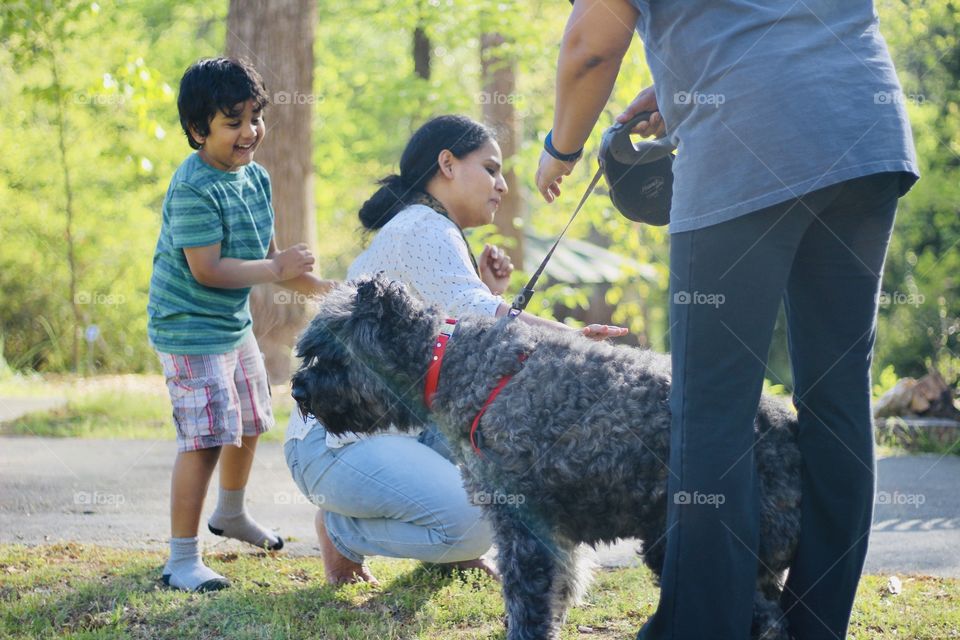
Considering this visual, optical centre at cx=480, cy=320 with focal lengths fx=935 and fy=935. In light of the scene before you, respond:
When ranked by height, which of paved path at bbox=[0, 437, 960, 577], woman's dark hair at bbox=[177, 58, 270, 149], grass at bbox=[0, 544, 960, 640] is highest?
woman's dark hair at bbox=[177, 58, 270, 149]

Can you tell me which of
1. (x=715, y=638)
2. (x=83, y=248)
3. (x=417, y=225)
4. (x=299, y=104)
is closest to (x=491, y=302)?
(x=417, y=225)

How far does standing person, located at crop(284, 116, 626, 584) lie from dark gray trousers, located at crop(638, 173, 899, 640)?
104 cm

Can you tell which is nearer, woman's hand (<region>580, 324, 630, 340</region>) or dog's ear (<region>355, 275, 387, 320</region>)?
dog's ear (<region>355, 275, 387, 320</region>)

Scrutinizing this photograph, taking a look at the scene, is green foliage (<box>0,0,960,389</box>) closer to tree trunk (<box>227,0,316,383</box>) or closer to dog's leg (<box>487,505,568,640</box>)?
tree trunk (<box>227,0,316,383</box>)

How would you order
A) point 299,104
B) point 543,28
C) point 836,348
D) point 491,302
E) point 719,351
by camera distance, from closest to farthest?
point 719,351 → point 836,348 → point 491,302 → point 299,104 → point 543,28

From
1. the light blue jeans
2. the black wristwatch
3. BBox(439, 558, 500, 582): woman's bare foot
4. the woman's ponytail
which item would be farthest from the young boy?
the black wristwatch

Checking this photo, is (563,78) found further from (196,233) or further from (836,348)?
(196,233)

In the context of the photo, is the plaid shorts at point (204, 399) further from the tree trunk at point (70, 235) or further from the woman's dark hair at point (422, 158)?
the tree trunk at point (70, 235)

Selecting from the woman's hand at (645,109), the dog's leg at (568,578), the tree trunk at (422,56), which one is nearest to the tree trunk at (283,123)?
the dog's leg at (568,578)

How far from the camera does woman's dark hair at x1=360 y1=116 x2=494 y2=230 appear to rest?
4398mm

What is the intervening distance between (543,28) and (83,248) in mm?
8089

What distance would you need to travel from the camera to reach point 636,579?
455cm

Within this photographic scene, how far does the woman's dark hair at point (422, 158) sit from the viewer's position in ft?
14.4

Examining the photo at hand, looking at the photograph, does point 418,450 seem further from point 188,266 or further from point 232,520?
point 188,266
